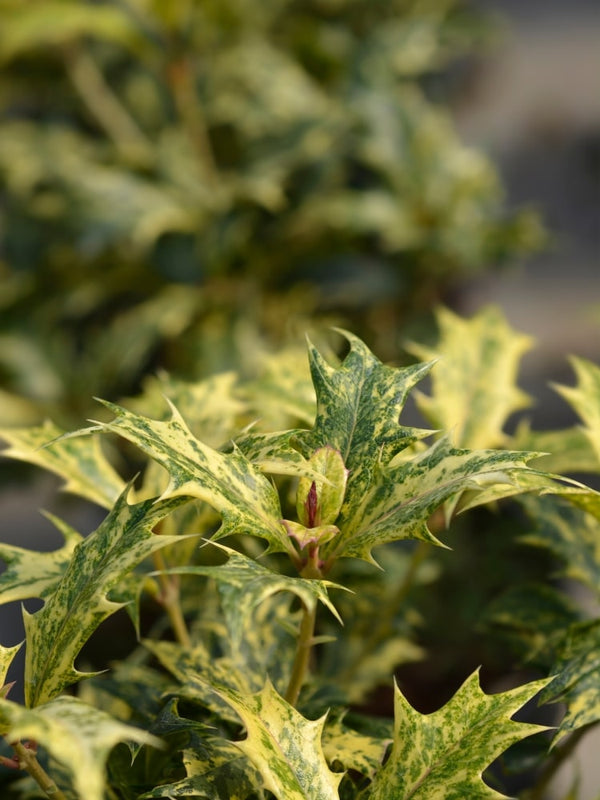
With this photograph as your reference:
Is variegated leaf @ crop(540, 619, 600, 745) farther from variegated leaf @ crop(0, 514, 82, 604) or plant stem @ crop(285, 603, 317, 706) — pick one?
variegated leaf @ crop(0, 514, 82, 604)

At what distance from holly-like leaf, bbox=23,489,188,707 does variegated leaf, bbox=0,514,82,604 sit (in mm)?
28

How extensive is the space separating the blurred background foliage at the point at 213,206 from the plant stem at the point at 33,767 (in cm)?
84

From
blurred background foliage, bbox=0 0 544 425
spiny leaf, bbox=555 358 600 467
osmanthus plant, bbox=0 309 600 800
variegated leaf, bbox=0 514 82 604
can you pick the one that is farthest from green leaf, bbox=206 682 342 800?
blurred background foliage, bbox=0 0 544 425

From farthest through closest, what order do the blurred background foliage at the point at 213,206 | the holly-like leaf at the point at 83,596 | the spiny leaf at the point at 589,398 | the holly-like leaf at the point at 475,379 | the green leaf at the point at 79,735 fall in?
the blurred background foliage at the point at 213,206, the holly-like leaf at the point at 475,379, the spiny leaf at the point at 589,398, the holly-like leaf at the point at 83,596, the green leaf at the point at 79,735

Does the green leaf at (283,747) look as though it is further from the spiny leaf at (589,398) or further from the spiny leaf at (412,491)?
the spiny leaf at (589,398)

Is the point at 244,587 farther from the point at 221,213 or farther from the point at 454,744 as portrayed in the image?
the point at 221,213

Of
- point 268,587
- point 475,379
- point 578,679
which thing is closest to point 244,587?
point 268,587

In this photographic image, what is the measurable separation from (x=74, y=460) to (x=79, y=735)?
0.91ft

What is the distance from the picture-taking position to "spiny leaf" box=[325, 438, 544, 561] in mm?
420

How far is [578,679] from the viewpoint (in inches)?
19.5

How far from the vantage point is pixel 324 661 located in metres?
0.75

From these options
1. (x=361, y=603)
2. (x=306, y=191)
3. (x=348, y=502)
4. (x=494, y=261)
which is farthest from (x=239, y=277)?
(x=348, y=502)

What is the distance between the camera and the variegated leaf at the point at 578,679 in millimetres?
471

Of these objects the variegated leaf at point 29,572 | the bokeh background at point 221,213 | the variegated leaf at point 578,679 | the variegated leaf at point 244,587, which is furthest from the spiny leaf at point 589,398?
the bokeh background at point 221,213
